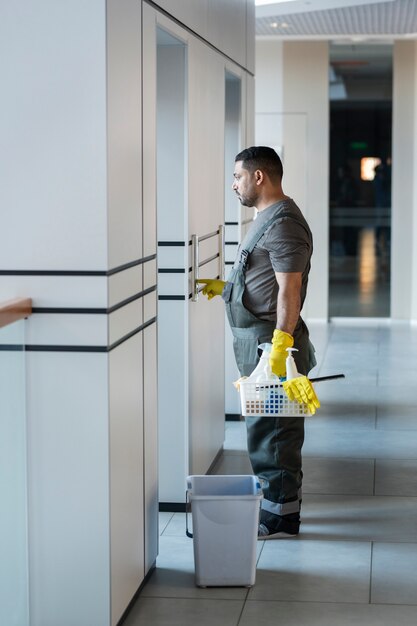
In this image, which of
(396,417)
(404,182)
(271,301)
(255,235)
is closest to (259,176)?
(255,235)

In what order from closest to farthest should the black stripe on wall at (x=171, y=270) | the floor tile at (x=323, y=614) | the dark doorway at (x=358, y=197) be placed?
the floor tile at (x=323, y=614) < the black stripe on wall at (x=171, y=270) < the dark doorway at (x=358, y=197)

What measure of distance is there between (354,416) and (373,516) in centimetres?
225

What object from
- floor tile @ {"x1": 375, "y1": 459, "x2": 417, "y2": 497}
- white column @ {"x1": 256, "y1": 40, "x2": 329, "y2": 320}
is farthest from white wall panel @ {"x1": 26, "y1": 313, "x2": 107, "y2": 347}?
white column @ {"x1": 256, "y1": 40, "x2": 329, "y2": 320}

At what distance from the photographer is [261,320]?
4.75 m

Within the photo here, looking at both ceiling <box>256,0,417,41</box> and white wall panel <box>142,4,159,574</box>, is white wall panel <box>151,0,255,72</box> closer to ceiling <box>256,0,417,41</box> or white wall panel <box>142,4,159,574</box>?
white wall panel <box>142,4,159,574</box>

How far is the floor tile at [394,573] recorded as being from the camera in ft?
13.4

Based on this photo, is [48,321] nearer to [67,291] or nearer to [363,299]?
[67,291]

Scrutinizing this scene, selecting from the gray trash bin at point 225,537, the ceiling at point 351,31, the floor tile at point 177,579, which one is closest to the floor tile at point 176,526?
the floor tile at point 177,579

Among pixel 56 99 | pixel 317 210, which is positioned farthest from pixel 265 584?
pixel 317 210

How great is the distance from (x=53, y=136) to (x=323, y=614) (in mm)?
1964

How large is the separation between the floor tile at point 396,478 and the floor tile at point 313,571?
0.87 m

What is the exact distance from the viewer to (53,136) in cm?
347

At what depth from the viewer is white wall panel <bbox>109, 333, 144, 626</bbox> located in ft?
11.8

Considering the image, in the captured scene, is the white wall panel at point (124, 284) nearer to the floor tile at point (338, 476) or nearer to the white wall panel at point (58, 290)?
the white wall panel at point (58, 290)
